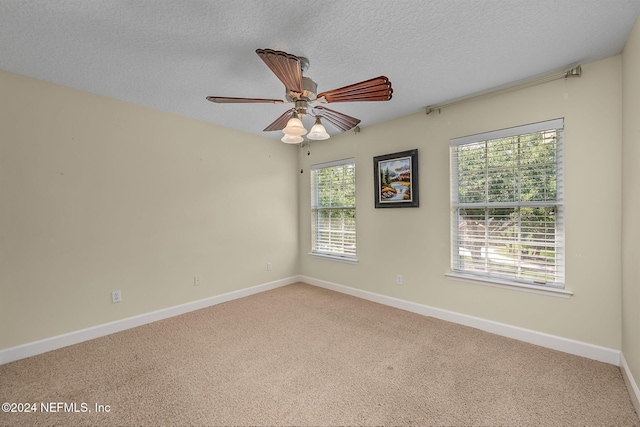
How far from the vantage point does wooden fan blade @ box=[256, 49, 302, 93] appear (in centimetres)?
150

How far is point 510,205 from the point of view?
8.81 feet

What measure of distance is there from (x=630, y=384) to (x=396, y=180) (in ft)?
8.37

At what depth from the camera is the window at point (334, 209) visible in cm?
418

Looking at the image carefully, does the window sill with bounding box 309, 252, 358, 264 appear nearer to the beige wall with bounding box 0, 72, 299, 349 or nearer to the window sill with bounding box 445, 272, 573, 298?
the beige wall with bounding box 0, 72, 299, 349

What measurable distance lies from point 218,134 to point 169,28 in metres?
2.01

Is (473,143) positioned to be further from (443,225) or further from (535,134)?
(443,225)

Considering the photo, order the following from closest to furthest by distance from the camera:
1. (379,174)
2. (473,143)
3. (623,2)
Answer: (623,2)
(473,143)
(379,174)

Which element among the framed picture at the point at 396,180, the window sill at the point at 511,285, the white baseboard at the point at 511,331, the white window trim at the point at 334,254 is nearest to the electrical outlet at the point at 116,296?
the white window trim at the point at 334,254

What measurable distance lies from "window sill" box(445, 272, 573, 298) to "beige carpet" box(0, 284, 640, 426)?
50 centimetres

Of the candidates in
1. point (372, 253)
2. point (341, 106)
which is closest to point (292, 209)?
point (372, 253)

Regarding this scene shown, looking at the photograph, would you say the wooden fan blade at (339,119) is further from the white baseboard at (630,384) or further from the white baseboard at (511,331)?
the white baseboard at (630,384)

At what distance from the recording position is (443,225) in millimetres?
3148

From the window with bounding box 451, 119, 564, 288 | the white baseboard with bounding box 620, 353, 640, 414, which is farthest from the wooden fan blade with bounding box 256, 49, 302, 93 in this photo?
the white baseboard with bounding box 620, 353, 640, 414

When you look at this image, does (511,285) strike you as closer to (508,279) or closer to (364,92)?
(508,279)
